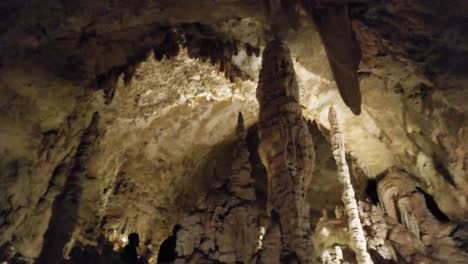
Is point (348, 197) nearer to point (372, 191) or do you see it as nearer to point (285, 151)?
point (372, 191)

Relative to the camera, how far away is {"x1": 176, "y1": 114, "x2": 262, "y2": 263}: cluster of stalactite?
773 cm

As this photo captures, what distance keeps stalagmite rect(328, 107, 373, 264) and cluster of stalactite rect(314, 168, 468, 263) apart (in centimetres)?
31

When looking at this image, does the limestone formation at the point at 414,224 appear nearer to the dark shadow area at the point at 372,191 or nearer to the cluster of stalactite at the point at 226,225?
the dark shadow area at the point at 372,191

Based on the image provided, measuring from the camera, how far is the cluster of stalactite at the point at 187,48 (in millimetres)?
7961

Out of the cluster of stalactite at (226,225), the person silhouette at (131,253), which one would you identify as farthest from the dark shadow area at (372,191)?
the person silhouette at (131,253)

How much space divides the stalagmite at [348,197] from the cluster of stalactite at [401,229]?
0.31 meters

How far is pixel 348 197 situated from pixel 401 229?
1.83 m

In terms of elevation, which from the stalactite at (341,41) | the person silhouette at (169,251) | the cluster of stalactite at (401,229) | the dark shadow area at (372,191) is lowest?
the person silhouette at (169,251)

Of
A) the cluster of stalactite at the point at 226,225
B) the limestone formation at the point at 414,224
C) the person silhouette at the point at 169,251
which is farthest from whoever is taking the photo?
the limestone formation at the point at 414,224

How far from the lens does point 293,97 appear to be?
7.55 metres

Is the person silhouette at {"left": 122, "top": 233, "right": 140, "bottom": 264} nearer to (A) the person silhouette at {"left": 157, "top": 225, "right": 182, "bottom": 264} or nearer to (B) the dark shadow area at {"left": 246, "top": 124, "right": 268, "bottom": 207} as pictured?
(A) the person silhouette at {"left": 157, "top": 225, "right": 182, "bottom": 264}

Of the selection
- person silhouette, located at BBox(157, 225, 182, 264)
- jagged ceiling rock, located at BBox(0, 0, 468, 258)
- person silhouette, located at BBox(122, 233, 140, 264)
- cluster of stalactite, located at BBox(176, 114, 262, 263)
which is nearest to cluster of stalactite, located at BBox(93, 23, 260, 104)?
jagged ceiling rock, located at BBox(0, 0, 468, 258)

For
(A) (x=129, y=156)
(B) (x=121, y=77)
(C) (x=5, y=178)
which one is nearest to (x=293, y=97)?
(B) (x=121, y=77)

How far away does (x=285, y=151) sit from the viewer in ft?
23.0
